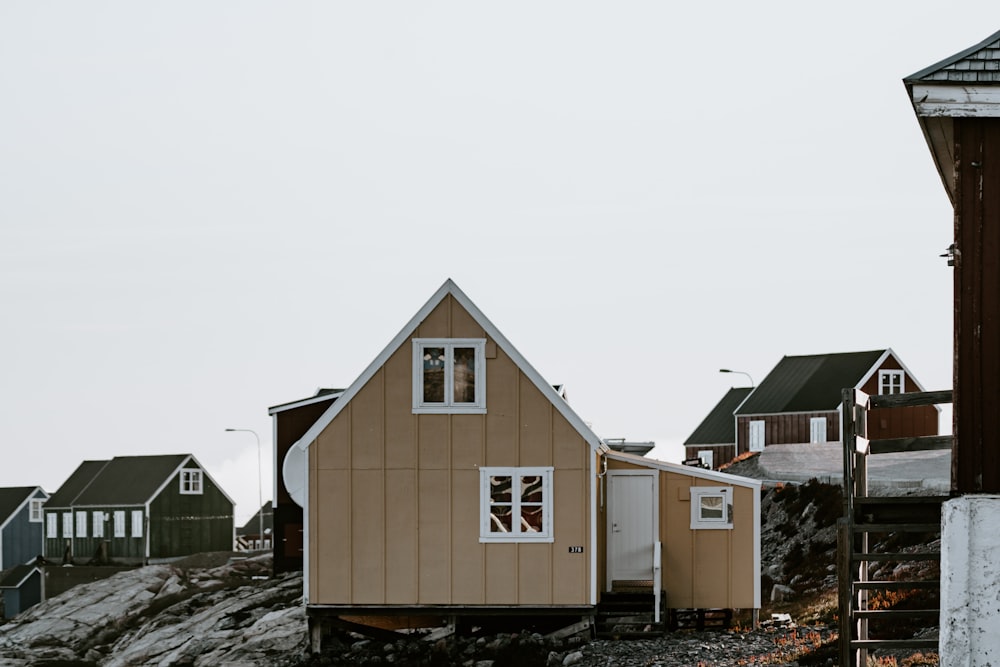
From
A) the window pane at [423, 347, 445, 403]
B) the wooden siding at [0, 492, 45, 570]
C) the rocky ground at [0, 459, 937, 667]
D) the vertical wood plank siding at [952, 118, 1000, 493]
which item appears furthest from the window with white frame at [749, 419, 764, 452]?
the vertical wood plank siding at [952, 118, 1000, 493]

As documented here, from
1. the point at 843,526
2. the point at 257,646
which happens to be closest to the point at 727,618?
the point at 257,646

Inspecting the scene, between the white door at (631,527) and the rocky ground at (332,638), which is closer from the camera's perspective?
the rocky ground at (332,638)

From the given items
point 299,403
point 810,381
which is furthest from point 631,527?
point 810,381

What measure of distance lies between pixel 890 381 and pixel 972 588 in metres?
49.1

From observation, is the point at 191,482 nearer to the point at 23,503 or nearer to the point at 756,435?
the point at 23,503

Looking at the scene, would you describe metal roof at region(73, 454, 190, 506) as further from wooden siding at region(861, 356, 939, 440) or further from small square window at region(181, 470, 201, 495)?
wooden siding at region(861, 356, 939, 440)

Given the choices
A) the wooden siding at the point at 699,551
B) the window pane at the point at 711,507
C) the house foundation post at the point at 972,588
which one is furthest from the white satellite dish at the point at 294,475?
the house foundation post at the point at 972,588

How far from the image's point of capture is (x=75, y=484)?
83375 mm

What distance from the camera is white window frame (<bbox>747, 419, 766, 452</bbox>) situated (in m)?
64.7

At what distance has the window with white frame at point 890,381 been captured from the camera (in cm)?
6000

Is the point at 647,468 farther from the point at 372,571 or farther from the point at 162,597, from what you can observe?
the point at 162,597

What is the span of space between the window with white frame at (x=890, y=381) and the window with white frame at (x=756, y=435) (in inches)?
248

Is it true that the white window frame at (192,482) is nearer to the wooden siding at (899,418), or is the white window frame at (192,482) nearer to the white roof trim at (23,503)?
the white roof trim at (23,503)

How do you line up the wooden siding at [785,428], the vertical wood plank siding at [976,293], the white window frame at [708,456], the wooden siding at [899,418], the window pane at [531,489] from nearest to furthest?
the vertical wood plank siding at [976,293]
the window pane at [531,489]
the wooden siding at [899,418]
the wooden siding at [785,428]
the white window frame at [708,456]
